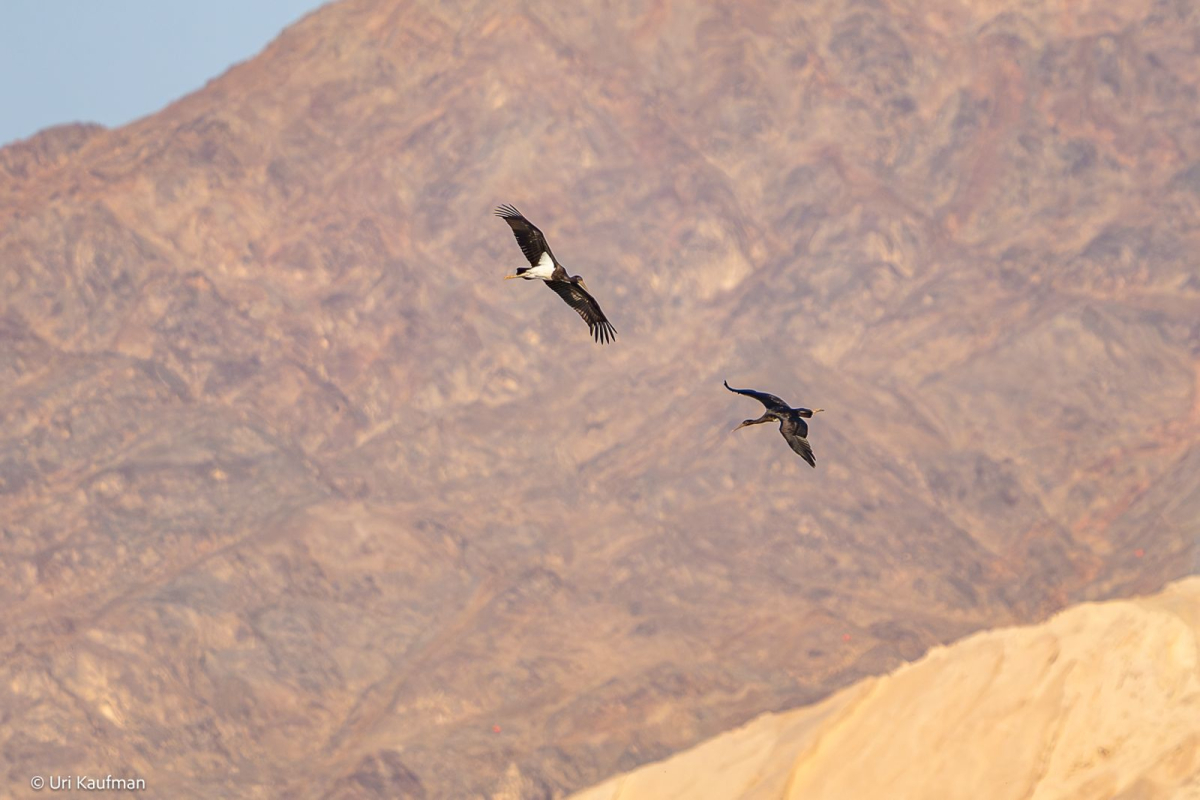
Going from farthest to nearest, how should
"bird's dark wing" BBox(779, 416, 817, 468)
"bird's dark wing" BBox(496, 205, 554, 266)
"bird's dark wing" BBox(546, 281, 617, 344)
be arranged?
"bird's dark wing" BBox(779, 416, 817, 468) → "bird's dark wing" BBox(546, 281, 617, 344) → "bird's dark wing" BBox(496, 205, 554, 266)

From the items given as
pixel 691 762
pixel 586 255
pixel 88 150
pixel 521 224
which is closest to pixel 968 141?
pixel 586 255

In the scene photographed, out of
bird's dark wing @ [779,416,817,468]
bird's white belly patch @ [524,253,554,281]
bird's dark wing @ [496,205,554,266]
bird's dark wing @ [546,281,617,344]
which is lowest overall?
bird's dark wing @ [779,416,817,468]

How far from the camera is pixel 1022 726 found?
53.9 m

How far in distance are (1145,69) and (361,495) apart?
80.5 meters

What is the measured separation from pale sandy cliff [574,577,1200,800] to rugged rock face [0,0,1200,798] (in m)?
48.7

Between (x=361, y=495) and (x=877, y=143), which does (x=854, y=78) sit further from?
(x=361, y=495)

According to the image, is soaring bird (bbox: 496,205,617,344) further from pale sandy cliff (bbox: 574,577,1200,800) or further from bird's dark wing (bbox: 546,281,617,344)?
pale sandy cliff (bbox: 574,577,1200,800)

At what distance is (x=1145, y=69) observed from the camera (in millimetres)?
169250

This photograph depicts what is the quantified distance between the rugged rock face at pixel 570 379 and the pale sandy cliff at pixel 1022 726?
48692 mm

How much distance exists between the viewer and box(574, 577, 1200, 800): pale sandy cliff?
2013 inches

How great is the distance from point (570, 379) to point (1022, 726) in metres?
99.0

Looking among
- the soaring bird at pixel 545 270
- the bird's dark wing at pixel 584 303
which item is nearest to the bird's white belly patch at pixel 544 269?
the soaring bird at pixel 545 270

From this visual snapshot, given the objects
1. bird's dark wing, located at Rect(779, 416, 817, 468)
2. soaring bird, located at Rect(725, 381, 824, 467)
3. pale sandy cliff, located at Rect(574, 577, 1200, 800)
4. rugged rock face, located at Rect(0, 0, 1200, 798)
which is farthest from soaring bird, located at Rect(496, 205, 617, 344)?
rugged rock face, located at Rect(0, 0, 1200, 798)

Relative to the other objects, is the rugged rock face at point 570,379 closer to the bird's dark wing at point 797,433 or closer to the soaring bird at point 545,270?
the bird's dark wing at point 797,433
